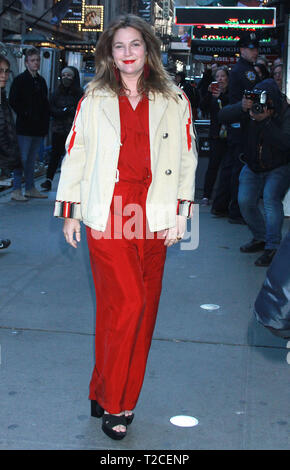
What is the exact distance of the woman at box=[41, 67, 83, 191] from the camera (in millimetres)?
11797

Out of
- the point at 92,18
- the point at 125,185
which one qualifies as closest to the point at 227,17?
the point at 125,185

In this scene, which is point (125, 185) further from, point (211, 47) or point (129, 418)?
point (211, 47)

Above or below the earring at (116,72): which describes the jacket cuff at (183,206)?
below

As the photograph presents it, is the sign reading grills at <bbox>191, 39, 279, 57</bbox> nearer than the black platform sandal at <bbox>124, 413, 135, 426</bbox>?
No

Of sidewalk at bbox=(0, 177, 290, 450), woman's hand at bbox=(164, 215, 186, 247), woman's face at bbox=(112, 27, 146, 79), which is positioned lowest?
sidewalk at bbox=(0, 177, 290, 450)

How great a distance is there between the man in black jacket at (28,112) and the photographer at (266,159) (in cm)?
389

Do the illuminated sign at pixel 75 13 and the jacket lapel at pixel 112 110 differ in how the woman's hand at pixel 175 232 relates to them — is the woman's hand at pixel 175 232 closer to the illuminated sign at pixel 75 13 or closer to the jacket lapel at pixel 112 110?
the jacket lapel at pixel 112 110

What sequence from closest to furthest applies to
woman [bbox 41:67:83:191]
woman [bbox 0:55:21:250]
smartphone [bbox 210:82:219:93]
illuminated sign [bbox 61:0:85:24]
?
woman [bbox 0:55:21:250]
smartphone [bbox 210:82:219:93]
woman [bbox 41:67:83:191]
illuminated sign [bbox 61:0:85:24]

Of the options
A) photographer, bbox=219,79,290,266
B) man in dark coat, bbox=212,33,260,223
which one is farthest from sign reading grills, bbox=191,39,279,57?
photographer, bbox=219,79,290,266

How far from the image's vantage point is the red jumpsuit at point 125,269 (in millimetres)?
3480

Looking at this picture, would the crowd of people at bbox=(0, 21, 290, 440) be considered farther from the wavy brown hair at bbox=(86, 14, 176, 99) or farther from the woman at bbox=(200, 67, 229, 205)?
the woman at bbox=(200, 67, 229, 205)

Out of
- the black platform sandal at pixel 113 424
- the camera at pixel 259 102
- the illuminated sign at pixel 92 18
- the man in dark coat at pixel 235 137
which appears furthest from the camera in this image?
the illuminated sign at pixel 92 18

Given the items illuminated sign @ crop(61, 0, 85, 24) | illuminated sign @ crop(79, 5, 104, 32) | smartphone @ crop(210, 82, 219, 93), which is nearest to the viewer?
smartphone @ crop(210, 82, 219, 93)

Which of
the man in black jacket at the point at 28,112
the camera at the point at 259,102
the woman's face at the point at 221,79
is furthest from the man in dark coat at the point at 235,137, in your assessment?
the man in black jacket at the point at 28,112
